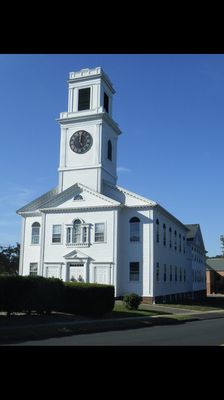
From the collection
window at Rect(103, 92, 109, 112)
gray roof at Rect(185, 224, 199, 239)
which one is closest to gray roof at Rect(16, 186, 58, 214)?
window at Rect(103, 92, 109, 112)

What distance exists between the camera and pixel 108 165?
4522cm

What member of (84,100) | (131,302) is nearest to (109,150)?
(84,100)

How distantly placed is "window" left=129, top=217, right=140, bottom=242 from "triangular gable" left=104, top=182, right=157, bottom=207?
1.38 m

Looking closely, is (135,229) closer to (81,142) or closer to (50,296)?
(81,142)

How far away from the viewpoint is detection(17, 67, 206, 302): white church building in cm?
3975

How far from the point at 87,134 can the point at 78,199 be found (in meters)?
6.63

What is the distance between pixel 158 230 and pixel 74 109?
46.7 ft

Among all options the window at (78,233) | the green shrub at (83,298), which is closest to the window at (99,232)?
the window at (78,233)

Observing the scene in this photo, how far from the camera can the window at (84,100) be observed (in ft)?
148

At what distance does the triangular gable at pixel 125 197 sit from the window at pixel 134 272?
5.11 m

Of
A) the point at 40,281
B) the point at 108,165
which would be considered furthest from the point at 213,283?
the point at 40,281

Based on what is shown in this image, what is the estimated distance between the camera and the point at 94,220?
40.5m

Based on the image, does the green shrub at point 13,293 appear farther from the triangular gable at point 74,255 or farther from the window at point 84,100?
the window at point 84,100
